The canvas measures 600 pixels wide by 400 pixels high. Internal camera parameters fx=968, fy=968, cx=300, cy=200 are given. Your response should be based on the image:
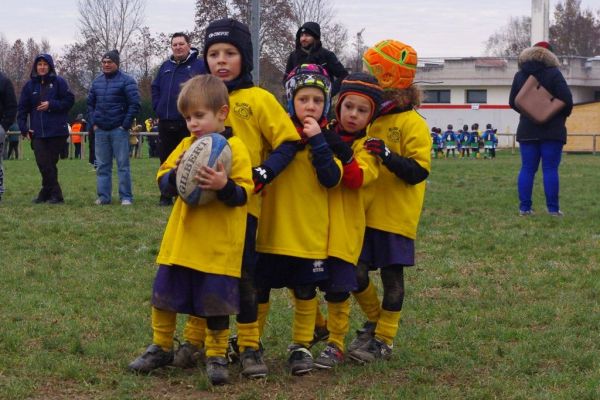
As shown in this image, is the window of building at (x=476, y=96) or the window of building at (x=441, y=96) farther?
the window of building at (x=441, y=96)

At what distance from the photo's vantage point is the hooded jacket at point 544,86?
1129 cm

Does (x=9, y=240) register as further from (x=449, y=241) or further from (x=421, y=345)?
(x=421, y=345)

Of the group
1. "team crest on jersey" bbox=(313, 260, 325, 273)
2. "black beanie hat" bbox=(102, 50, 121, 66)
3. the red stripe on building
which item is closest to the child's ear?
"team crest on jersey" bbox=(313, 260, 325, 273)

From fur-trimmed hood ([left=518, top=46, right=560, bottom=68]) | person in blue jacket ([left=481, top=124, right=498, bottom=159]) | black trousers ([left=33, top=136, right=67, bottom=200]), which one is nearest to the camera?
fur-trimmed hood ([left=518, top=46, right=560, bottom=68])

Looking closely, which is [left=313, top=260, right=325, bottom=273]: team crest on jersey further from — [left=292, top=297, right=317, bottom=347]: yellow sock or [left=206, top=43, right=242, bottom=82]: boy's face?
[left=206, top=43, right=242, bottom=82]: boy's face

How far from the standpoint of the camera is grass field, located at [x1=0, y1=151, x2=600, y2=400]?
15.1ft

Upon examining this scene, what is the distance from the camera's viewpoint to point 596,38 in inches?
3260

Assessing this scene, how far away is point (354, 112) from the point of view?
4.89m

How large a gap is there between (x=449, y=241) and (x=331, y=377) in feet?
16.7

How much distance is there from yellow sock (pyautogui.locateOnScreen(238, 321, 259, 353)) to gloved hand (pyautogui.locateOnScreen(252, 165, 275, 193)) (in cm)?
70

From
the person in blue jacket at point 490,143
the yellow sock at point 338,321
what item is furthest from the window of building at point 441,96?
the yellow sock at point 338,321

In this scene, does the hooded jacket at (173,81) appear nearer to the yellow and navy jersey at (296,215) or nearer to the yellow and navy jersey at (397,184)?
the yellow and navy jersey at (397,184)

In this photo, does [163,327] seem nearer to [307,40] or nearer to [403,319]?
[403,319]

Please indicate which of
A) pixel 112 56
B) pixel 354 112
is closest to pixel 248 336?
pixel 354 112
